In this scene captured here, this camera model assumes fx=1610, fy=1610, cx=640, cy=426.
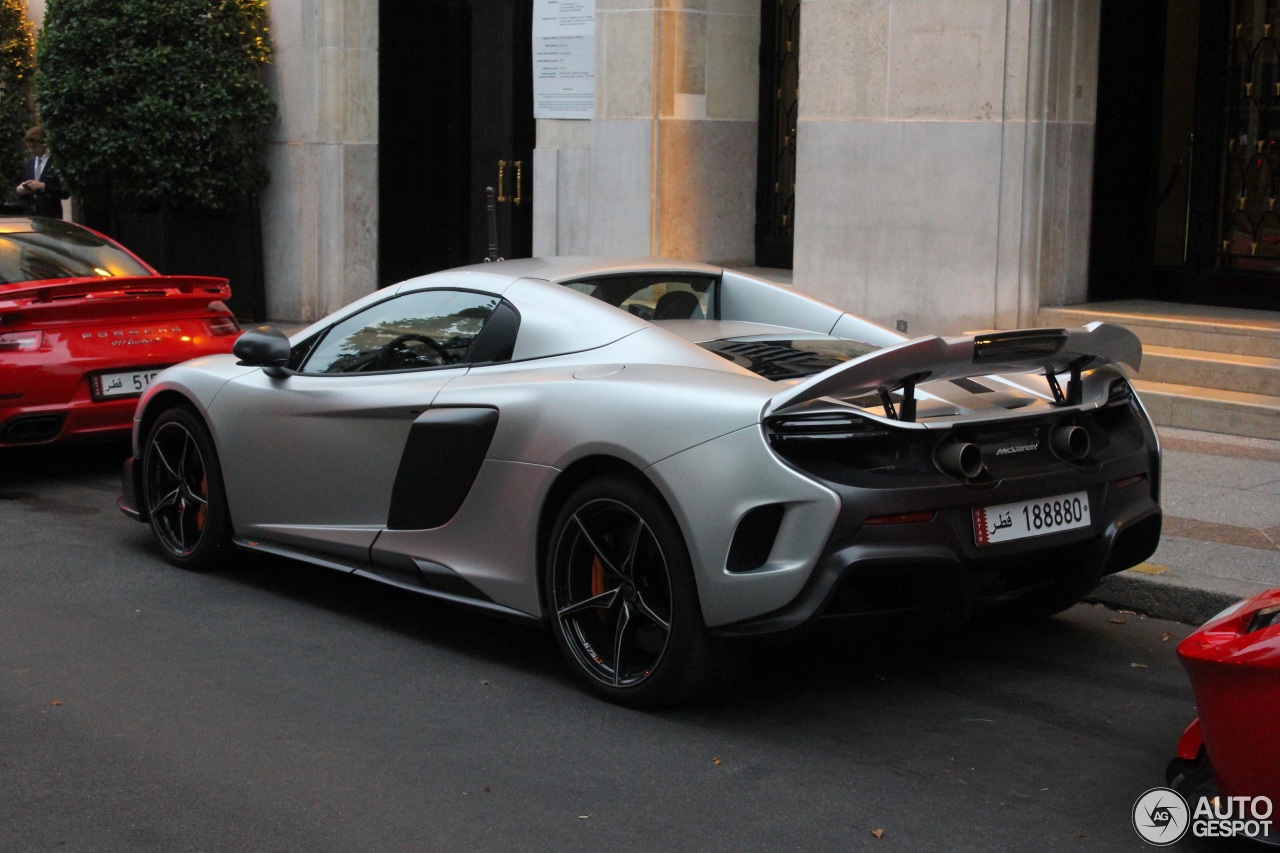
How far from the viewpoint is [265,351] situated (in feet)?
20.9

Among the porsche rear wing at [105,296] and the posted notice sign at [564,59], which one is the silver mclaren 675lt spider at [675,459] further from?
the posted notice sign at [564,59]

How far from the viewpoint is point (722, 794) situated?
4.37m

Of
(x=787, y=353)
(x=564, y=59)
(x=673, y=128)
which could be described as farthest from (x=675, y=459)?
(x=564, y=59)

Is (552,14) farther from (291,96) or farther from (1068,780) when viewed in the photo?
(1068,780)

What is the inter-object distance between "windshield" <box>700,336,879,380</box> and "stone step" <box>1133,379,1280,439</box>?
14.0 ft

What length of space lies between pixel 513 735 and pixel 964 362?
1.75 metres

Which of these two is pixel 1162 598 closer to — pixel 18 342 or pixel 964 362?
pixel 964 362

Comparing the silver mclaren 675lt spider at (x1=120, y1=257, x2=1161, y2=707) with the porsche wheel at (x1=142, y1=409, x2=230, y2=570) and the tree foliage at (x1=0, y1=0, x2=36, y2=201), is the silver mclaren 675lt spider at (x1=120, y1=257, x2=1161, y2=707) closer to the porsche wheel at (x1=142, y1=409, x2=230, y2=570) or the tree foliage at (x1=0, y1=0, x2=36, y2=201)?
the porsche wheel at (x1=142, y1=409, x2=230, y2=570)

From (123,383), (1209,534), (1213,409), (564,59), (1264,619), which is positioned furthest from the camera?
(564,59)

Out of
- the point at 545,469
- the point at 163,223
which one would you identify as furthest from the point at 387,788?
the point at 163,223

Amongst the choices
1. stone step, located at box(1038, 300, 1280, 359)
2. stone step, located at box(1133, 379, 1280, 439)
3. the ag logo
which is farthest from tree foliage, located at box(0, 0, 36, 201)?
the ag logo

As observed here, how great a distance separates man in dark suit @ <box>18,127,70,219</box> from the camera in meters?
16.8

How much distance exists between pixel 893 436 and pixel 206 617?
2.94 meters

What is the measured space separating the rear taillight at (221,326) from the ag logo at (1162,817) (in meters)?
6.39
